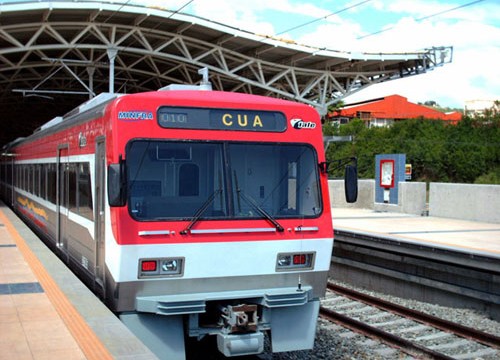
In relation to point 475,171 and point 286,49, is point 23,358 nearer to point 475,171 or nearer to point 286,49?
point 286,49

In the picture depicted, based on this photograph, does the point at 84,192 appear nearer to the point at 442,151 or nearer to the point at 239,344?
the point at 239,344

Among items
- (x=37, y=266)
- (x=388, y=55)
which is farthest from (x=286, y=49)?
(x=37, y=266)

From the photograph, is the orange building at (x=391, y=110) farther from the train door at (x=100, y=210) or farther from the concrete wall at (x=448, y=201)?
the train door at (x=100, y=210)

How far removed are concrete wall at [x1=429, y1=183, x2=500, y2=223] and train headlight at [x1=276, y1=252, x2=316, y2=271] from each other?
11961 mm

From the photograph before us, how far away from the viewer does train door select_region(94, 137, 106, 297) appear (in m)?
7.20

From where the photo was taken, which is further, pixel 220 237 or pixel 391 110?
pixel 391 110

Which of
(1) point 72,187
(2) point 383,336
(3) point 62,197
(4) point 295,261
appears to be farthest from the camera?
(3) point 62,197

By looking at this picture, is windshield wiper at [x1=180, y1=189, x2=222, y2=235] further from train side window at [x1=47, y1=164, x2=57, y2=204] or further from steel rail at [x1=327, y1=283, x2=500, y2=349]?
steel rail at [x1=327, y1=283, x2=500, y2=349]

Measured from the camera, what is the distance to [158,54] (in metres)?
31.6

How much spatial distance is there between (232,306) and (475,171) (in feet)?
146

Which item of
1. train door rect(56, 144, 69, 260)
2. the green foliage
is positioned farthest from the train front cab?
the green foliage

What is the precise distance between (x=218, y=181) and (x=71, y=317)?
7.03ft

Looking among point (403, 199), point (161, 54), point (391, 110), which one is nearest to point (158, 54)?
point (161, 54)

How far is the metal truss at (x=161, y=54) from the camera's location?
92.8ft
